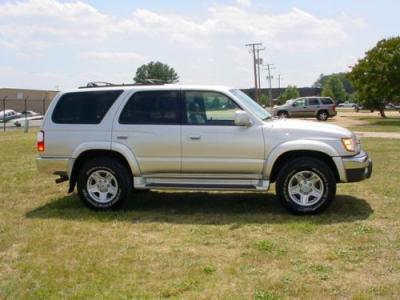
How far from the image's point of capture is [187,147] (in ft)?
24.2

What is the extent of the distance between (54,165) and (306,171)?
3519mm

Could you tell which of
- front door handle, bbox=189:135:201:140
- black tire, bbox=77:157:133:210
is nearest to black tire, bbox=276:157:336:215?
front door handle, bbox=189:135:201:140

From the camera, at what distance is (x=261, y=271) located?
4965 millimetres

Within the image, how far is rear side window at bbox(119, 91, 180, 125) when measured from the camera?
752 centimetres

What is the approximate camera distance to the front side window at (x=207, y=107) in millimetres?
7406

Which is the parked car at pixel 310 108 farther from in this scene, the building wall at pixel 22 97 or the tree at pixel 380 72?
the building wall at pixel 22 97

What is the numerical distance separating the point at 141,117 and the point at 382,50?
32465mm

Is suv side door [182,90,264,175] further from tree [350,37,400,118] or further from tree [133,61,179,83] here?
tree [133,61,179,83]

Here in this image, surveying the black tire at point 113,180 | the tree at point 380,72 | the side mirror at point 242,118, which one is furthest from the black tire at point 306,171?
the tree at point 380,72

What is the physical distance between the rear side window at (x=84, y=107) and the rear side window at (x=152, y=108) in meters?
0.27

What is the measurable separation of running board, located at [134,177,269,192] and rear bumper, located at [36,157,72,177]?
101 cm

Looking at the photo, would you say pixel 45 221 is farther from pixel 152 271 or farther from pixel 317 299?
pixel 317 299

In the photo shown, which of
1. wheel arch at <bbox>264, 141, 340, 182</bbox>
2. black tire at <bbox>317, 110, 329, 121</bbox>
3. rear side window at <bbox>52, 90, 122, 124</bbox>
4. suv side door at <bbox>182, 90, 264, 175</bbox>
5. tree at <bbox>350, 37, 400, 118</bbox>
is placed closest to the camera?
wheel arch at <bbox>264, 141, 340, 182</bbox>

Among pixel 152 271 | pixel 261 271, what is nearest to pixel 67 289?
pixel 152 271
